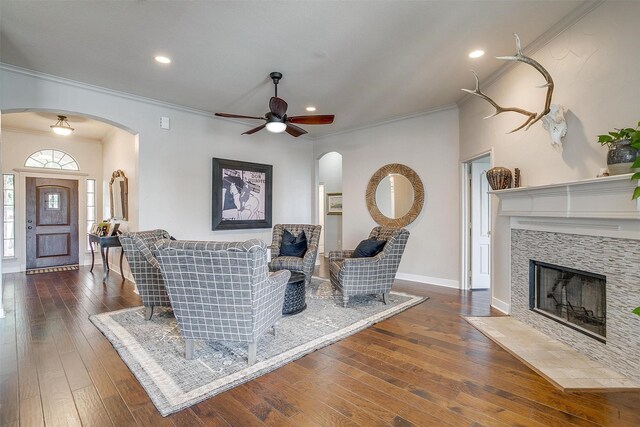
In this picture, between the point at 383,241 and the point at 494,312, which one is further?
the point at 383,241

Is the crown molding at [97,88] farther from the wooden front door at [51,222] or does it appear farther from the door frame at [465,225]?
the door frame at [465,225]

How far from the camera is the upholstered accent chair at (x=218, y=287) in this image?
6.98 ft

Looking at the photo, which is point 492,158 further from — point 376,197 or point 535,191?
point 376,197

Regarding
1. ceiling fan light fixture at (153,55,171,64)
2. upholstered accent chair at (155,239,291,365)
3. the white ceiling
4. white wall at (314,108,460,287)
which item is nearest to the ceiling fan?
the white ceiling

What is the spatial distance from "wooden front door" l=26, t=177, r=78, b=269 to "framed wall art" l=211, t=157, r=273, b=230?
407 cm

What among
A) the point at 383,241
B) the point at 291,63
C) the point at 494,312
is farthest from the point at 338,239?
the point at 291,63

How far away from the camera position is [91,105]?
4.02 metres

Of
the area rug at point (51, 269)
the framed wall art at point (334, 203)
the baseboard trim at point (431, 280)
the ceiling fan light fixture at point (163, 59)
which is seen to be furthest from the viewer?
the framed wall art at point (334, 203)

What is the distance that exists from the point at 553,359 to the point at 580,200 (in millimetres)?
1292

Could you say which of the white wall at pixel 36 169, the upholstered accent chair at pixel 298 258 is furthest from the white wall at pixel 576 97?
the white wall at pixel 36 169

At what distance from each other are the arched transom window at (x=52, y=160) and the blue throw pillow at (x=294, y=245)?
5475 mm

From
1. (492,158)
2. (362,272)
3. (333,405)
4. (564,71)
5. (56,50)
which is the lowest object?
(333,405)

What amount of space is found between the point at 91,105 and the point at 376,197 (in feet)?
14.9

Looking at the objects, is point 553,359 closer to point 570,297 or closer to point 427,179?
point 570,297
